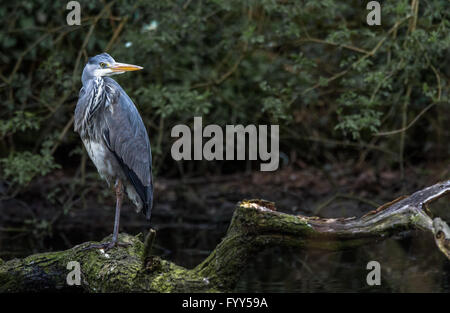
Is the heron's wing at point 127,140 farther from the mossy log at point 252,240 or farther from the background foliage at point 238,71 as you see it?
the background foliage at point 238,71

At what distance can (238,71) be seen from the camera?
28.6 feet

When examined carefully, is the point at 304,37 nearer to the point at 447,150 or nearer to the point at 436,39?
the point at 436,39

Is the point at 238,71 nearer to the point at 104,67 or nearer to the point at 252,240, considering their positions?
the point at 104,67

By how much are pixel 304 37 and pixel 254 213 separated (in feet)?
13.7

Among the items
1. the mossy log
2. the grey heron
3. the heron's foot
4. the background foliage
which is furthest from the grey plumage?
the background foliage

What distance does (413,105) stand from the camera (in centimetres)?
778

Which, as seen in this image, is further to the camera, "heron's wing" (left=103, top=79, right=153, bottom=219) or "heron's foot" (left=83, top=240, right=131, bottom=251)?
"heron's wing" (left=103, top=79, right=153, bottom=219)

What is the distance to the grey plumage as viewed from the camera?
4996 mm

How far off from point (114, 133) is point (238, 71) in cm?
398

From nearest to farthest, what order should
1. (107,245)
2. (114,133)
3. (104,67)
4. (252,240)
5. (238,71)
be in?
(252,240), (107,245), (114,133), (104,67), (238,71)

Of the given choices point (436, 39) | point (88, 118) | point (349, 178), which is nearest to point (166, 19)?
point (88, 118)

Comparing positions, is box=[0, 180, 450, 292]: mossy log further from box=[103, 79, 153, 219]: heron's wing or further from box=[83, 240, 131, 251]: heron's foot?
box=[103, 79, 153, 219]: heron's wing

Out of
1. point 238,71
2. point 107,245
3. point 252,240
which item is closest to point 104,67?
point 107,245

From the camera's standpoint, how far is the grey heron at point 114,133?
197 inches
